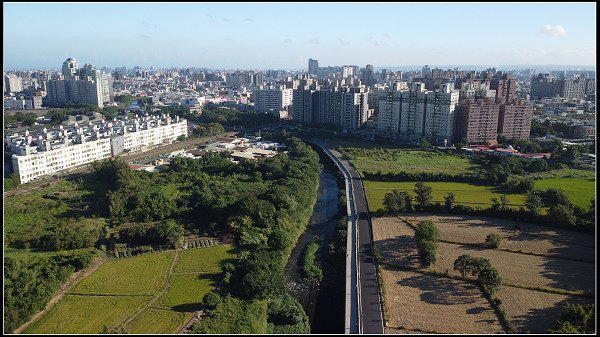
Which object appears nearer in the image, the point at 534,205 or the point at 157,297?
the point at 157,297

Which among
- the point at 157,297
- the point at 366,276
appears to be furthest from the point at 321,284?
the point at 157,297

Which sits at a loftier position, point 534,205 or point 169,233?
point 534,205

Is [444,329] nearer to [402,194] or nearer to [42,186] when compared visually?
[402,194]

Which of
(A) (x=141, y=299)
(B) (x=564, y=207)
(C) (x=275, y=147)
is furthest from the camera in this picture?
(C) (x=275, y=147)

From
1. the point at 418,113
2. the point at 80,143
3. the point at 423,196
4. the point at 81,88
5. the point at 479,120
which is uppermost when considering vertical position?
the point at 81,88

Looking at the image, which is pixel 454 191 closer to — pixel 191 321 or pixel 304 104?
pixel 191 321

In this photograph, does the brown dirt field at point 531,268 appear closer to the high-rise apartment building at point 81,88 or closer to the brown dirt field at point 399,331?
the brown dirt field at point 399,331

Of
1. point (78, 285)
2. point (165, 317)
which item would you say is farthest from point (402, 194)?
point (78, 285)
